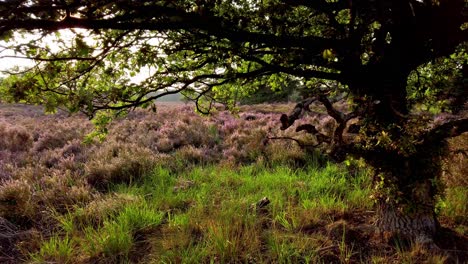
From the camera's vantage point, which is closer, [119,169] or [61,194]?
[61,194]

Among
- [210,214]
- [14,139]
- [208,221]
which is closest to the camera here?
[208,221]

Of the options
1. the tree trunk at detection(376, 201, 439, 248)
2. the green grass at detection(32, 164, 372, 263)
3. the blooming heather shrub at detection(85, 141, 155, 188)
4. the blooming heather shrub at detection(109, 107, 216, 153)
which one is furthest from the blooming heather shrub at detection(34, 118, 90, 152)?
the tree trunk at detection(376, 201, 439, 248)

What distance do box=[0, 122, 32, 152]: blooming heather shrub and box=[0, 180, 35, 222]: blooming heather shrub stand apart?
6.90 m

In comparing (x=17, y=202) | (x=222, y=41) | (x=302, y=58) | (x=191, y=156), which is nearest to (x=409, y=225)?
(x=302, y=58)

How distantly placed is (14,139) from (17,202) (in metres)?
8.35

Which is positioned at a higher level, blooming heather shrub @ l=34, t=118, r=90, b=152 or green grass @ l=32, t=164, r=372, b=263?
green grass @ l=32, t=164, r=372, b=263

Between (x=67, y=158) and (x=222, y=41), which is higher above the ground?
(x=222, y=41)

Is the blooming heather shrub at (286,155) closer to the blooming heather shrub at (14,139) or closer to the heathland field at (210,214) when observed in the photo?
the heathland field at (210,214)

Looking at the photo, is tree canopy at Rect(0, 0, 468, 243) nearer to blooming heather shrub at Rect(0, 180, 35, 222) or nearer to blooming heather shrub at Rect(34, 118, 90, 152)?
blooming heather shrub at Rect(0, 180, 35, 222)

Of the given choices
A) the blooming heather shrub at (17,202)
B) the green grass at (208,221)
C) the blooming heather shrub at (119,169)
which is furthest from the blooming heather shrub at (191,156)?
the blooming heather shrub at (17,202)

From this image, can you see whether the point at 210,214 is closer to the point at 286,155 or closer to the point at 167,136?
the point at 286,155

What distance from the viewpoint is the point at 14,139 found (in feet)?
42.4

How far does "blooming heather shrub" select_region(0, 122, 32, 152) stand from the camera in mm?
12312

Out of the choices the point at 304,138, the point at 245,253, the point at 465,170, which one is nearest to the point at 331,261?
the point at 245,253
